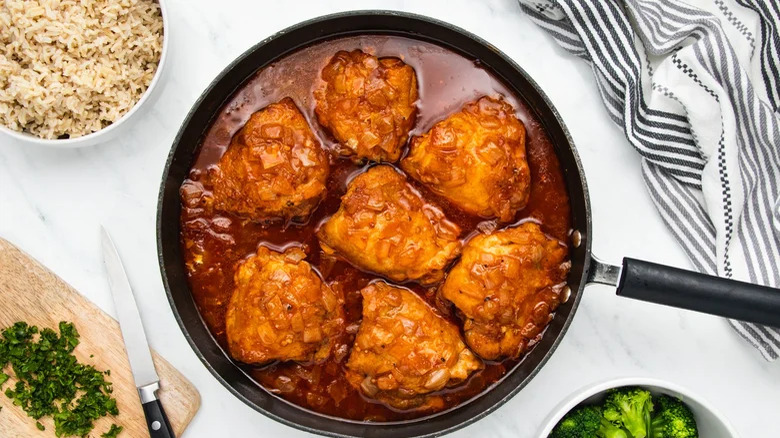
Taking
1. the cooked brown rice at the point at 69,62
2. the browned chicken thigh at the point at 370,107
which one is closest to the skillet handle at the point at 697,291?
the browned chicken thigh at the point at 370,107

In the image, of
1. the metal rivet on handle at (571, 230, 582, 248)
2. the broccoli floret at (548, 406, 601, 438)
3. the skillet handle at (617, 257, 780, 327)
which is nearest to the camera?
the skillet handle at (617, 257, 780, 327)

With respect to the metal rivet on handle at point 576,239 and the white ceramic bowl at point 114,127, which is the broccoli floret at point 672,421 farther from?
the white ceramic bowl at point 114,127

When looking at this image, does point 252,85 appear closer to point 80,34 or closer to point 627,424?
point 80,34

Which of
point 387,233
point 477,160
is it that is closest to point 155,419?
point 387,233

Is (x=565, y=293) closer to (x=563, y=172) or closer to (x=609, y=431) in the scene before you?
(x=563, y=172)

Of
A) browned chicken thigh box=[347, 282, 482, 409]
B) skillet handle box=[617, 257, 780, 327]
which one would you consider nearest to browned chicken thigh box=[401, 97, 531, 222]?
browned chicken thigh box=[347, 282, 482, 409]

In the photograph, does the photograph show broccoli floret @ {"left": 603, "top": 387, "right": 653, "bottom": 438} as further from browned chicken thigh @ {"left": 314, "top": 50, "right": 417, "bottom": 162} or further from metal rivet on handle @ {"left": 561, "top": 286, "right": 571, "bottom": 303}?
browned chicken thigh @ {"left": 314, "top": 50, "right": 417, "bottom": 162}

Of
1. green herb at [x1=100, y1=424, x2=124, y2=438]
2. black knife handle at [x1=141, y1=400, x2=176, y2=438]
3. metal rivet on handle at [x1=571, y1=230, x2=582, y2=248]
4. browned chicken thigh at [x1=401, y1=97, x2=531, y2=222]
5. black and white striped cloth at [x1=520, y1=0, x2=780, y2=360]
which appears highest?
black and white striped cloth at [x1=520, y1=0, x2=780, y2=360]
